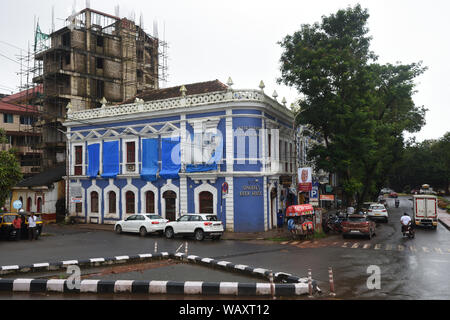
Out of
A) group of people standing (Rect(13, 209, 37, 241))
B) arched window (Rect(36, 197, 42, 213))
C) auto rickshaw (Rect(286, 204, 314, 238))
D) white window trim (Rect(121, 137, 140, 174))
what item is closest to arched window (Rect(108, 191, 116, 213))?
white window trim (Rect(121, 137, 140, 174))

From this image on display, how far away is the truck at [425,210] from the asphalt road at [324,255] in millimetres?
1881

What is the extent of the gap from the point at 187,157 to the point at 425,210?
19.3m

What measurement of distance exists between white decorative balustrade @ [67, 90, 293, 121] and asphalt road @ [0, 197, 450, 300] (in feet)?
27.3

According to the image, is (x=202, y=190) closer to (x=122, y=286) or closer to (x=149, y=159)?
(x=149, y=159)

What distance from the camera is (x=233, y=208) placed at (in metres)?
26.3

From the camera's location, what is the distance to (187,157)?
28.3 metres

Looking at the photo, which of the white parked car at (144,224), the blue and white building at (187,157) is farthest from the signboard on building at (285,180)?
the white parked car at (144,224)

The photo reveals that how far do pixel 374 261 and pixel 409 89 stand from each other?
2464 centimetres

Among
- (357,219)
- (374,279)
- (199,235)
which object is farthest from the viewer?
(357,219)

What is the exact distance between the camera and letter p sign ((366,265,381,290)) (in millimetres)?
11511

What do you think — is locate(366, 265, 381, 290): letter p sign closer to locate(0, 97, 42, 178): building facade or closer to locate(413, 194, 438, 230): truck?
locate(413, 194, 438, 230): truck

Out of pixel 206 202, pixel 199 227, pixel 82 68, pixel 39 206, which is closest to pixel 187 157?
pixel 206 202

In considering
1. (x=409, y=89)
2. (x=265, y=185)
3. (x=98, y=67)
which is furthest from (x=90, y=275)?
(x=98, y=67)
